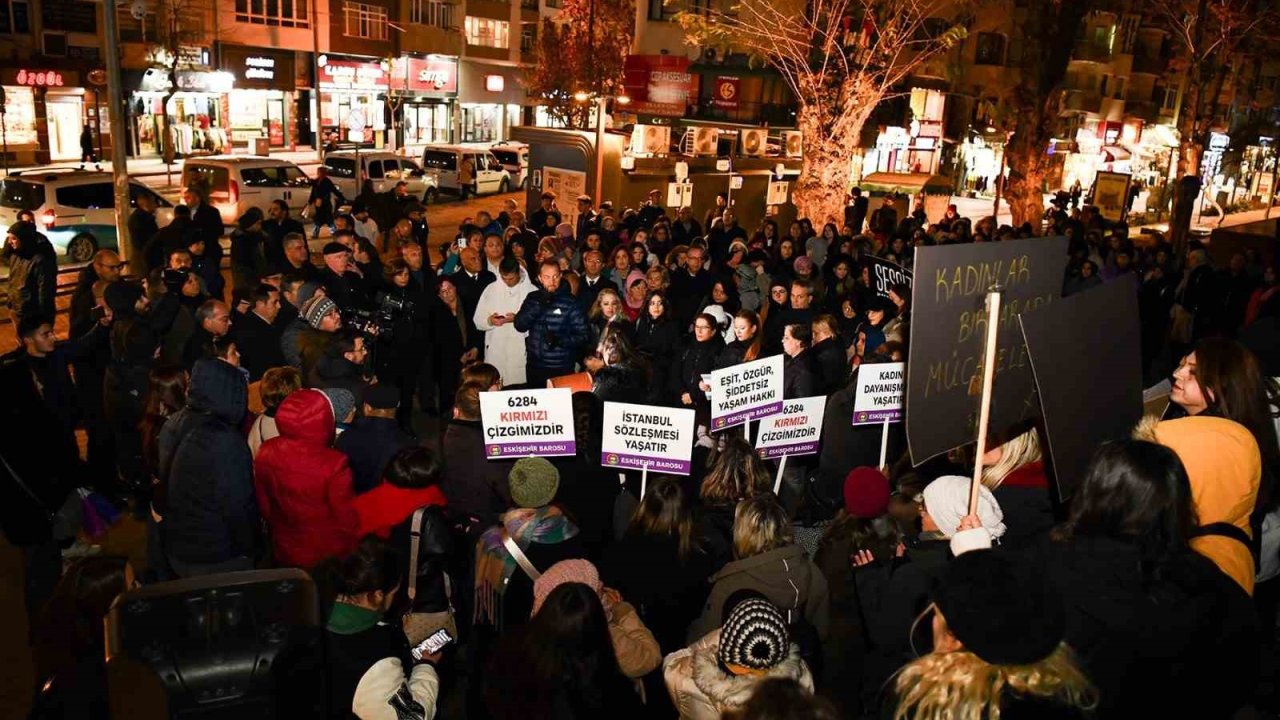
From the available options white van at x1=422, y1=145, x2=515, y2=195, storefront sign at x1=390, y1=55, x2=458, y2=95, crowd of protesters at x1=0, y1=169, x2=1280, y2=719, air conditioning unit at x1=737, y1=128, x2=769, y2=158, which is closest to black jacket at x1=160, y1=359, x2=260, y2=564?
crowd of protesters at x1=0, y1=169, x2=1280, y2=719

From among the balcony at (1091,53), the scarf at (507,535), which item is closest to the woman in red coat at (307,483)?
the scarf at (507,535)

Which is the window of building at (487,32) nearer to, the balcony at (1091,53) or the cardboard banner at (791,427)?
the balcony at (1091,53)

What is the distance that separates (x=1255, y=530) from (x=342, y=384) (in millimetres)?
5652

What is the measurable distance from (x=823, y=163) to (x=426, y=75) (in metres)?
37.9

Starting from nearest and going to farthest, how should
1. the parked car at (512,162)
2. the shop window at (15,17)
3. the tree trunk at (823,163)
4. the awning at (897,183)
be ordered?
the tree trunk at (823,163) → the awning at (897,183) → the shop window at (15,17) → the parked car at (512,162)

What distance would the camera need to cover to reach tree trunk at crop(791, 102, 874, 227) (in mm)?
20312

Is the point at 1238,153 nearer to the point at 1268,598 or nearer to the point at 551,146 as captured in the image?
the point at 551,146

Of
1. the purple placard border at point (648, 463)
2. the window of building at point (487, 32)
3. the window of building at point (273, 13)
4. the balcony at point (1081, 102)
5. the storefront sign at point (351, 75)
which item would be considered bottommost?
the purple placard border at point (648, 463)

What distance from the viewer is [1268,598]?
543 cm

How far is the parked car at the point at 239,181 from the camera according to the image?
73.9ft

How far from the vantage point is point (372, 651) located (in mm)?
3580

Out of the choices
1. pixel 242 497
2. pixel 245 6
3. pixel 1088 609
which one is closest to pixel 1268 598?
pixel 1088 609

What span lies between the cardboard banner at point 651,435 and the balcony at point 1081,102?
5192 centimetres

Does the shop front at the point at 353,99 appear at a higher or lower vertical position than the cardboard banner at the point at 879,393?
higher
